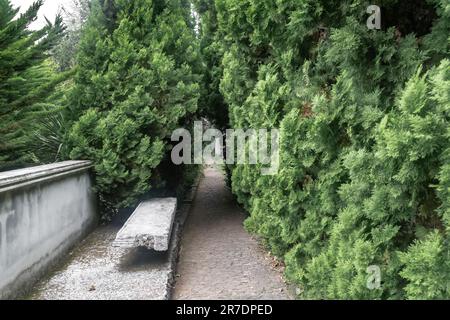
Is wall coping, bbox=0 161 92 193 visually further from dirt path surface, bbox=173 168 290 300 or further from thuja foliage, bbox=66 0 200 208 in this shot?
dirt path surface, bbox=173 168 290 300

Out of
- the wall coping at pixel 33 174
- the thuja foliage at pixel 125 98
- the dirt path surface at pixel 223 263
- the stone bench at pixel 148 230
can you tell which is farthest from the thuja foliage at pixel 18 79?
the dirt path surface at pixel 223 263

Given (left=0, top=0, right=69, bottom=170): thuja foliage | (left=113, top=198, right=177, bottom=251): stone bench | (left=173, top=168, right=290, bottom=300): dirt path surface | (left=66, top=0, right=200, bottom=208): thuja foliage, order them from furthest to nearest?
(left=66, top=0, right=200, bottom=208): thuja foliage
(left=0, top=0, right=69, bottom=170): thuja foliage
(left=113, top=198, right=177, bottom=251): stone bench
(left=173, top=168, right=290, bottom=300): dirt path surface

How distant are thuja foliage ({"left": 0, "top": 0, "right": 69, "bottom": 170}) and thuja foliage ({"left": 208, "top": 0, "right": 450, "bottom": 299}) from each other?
11.0ft

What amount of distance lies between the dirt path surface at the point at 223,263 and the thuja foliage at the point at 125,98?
1400mm

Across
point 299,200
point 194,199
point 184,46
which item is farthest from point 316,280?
point 194,199

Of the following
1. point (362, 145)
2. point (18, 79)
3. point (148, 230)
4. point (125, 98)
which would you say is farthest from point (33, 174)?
point (362, 145)

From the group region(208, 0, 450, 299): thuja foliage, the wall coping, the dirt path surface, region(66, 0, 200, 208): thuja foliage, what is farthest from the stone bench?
region(208, 0, 450, 299): thuja foliage

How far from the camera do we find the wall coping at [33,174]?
146 inches

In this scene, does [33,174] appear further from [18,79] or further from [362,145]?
[362,145]

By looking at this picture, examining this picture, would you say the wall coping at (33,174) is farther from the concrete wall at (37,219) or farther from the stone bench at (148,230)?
the stone bench at (148,230)

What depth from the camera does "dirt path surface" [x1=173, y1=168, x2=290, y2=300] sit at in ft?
13.9

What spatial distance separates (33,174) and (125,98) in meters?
2.46

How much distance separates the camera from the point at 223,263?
5.20 m
